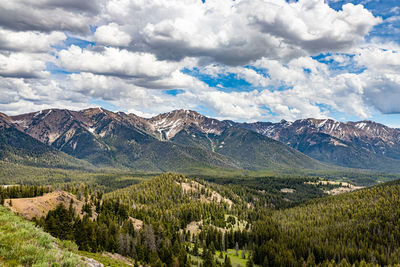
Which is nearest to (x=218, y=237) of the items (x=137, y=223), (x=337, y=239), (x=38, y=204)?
(x=137, y=223)

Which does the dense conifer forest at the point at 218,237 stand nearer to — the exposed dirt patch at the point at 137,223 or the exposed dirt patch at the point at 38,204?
the exposed dirt patch at the point at 137,223

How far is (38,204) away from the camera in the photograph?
11044 cm

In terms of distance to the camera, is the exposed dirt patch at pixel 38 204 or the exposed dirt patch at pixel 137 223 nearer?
the exposed dirt patch at pixel 38 204

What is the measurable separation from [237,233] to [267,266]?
4573 cm

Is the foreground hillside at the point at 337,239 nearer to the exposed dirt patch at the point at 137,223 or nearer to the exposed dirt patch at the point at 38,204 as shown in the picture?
the exposed dirt patch at the point at 137,223

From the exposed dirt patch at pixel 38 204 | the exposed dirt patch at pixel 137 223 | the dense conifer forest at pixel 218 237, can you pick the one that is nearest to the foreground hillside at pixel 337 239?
the dense conifer forest at pixel 218 237

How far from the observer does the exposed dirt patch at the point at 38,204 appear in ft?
328

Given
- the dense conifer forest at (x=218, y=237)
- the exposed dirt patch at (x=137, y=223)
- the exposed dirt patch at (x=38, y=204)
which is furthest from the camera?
the exposed dirt patch at (x=137, y=223)

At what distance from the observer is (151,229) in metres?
128

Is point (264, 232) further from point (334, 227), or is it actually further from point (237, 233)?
point (334, 227)

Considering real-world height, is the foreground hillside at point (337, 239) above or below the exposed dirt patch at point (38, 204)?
below

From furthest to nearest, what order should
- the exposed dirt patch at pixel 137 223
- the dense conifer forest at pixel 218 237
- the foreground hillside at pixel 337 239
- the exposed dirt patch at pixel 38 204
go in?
1. the exposed dirt patch at pixel 137 223
2. the foreground hillside at pixel 337 239
3. the dense conifer forest at pixel 218 237
4. the exposed dirt patch at pixel 38 204

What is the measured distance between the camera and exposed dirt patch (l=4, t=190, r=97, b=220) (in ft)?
328

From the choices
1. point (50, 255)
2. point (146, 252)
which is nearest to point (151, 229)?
point (146, 252)
